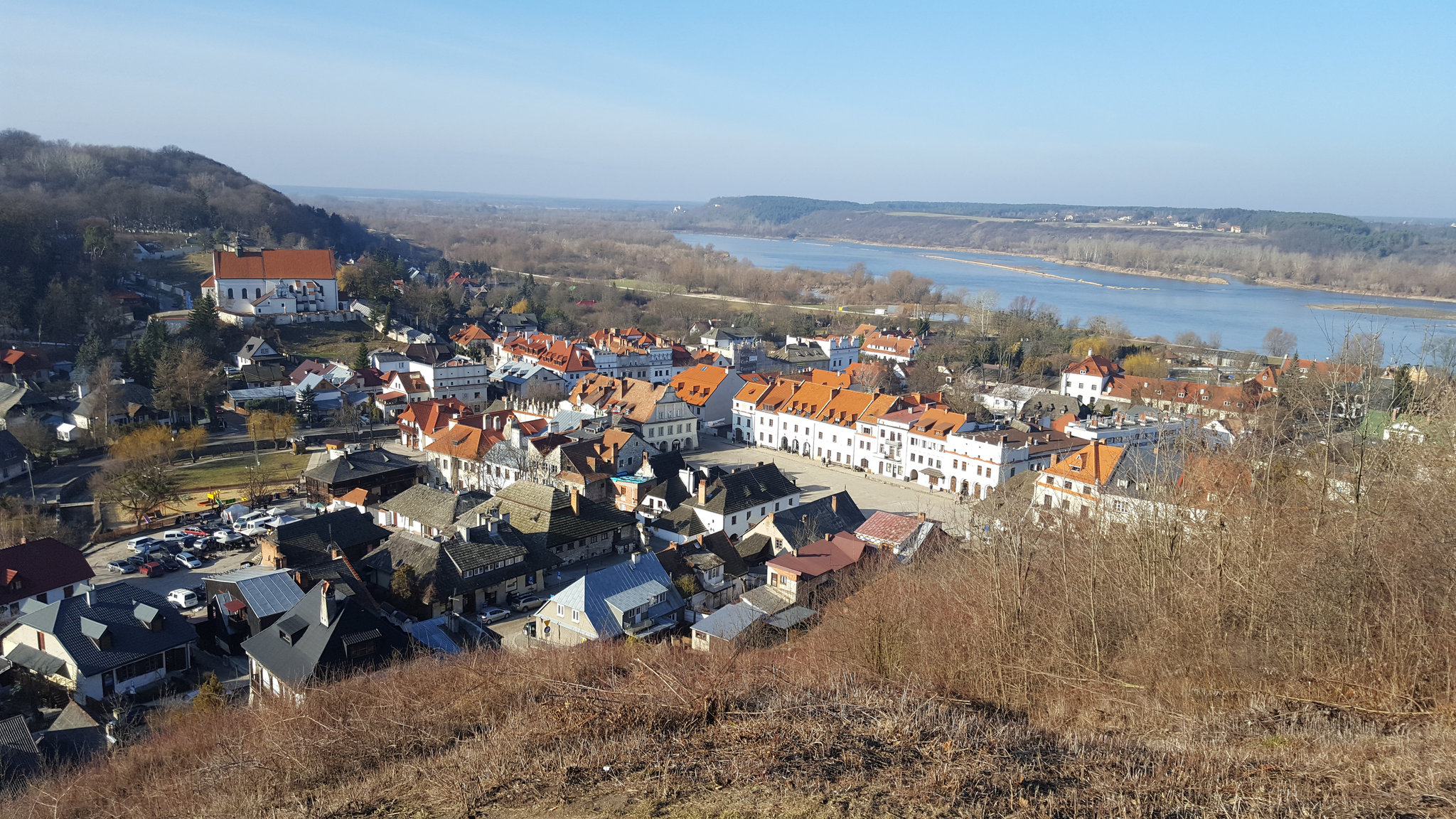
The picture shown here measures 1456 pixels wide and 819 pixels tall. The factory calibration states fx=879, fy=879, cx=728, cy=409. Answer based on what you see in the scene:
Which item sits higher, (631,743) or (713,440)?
(631,743)

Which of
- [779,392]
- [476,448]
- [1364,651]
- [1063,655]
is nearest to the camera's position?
[1364,651]

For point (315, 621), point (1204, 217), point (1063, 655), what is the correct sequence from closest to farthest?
point (1063, 655) → point (315, 621) → point (1204, 217)

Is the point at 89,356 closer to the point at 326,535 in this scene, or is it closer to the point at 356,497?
the point at 356,497

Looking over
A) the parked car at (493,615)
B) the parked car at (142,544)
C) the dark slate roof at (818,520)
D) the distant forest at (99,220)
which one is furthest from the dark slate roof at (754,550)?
the distant forest at (99,220)

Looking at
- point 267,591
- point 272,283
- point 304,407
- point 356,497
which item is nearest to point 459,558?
point 267,591

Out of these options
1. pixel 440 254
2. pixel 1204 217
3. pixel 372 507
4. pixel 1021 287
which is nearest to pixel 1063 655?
pixel 372 507

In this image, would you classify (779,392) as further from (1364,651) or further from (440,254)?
(440,254)

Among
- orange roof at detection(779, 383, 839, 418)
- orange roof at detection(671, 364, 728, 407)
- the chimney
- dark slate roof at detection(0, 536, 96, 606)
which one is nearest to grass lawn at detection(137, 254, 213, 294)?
orange roof at detection(671, 364, 728, 407)

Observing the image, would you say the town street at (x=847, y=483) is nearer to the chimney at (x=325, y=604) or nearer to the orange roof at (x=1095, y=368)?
the chimney at (x=325, y=604)
